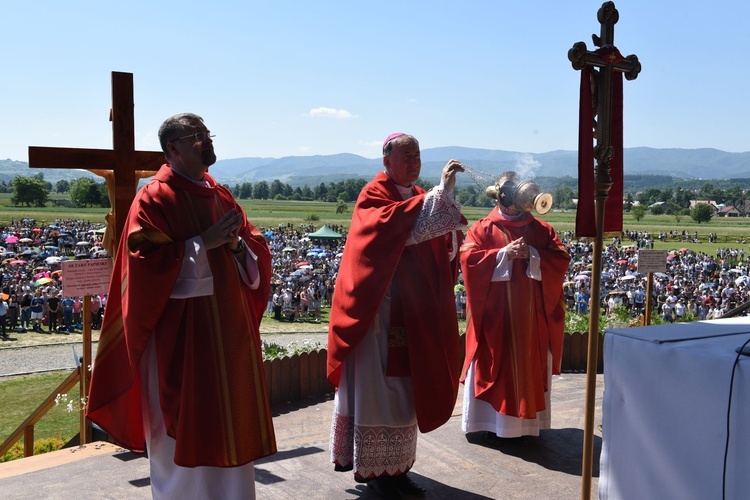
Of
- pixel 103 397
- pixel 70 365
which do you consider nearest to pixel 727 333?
pixel 103 397

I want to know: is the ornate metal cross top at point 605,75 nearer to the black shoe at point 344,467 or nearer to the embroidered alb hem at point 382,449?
the embroidered alb hem at point 382,449

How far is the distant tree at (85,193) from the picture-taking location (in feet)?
392

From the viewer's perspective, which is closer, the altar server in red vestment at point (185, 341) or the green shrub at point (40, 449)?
the altar server in red vestment at point (185, 341)

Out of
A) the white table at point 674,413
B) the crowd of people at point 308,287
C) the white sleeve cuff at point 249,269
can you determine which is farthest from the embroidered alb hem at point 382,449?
the crowd of people at point 308,287

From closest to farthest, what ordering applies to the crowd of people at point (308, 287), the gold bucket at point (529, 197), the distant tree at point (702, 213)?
the gold bucket at point (529, 197) → the crowd of people at point (308, 287) → the distant tree at point (702, 213)

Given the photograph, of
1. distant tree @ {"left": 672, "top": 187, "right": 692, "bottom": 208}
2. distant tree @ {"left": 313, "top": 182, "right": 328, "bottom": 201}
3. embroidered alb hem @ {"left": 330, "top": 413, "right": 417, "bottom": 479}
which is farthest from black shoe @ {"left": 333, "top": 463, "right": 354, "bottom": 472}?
distant tree @ {"left": 313, "top": 182, "right": 328, "bottom": 201}

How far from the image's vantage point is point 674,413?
226 cm

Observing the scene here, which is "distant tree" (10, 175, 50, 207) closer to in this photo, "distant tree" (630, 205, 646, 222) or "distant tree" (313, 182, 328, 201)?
"distant tree" (313, 182, 328, 201)

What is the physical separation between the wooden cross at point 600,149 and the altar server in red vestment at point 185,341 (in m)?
1.67

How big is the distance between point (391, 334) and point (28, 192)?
414 feet

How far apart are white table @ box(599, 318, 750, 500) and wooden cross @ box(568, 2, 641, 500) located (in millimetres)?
647

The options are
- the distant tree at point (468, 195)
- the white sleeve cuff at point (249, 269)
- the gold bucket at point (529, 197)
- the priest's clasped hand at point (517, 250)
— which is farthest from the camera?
the priest's clasped hand at point (517, 250)

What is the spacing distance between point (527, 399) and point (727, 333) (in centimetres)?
334

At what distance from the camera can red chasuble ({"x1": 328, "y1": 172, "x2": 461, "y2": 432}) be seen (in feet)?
14.7
